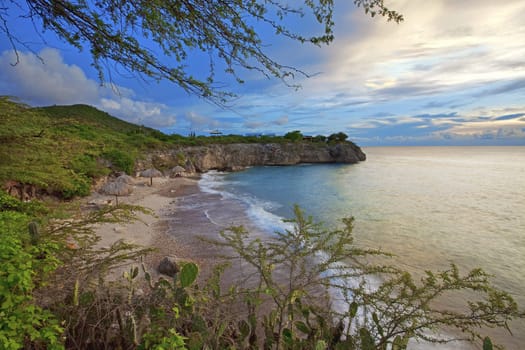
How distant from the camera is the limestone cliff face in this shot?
4028cm

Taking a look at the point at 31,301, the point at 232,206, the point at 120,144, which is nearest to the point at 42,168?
the point at 31,301

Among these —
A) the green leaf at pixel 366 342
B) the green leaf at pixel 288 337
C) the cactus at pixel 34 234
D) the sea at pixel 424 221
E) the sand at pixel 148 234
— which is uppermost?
the cactus at pixel 34 234

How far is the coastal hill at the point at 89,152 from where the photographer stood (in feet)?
17.0

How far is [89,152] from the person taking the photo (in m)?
6.84

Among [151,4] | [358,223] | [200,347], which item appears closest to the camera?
[200,347]

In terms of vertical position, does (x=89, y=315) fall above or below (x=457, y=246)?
above

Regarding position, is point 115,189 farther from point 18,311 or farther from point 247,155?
point 247,155

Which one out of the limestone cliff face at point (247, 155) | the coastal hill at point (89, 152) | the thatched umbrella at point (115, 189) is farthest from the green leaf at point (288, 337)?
the limestone cliff face at point (247, 155)

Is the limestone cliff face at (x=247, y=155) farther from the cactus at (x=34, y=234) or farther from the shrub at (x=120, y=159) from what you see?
the cactus at (x=34, y=234)

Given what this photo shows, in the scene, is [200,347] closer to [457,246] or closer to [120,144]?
[457,246]

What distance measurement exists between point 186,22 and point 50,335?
342 cm

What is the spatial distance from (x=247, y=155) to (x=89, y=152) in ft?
169

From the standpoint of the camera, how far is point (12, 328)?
1806 millimetres

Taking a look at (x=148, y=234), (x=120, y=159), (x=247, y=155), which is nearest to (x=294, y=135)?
(x=247, y=155)
